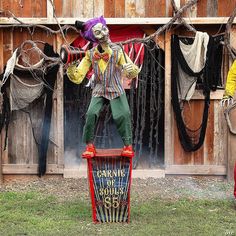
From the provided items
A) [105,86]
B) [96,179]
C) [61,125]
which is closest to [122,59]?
[105,86]

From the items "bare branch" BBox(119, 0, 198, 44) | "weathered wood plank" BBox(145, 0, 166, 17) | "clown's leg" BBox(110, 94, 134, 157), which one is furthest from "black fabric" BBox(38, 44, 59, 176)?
"clown's leg" BBox(110, 94, 134, 157)

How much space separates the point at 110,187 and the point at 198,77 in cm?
262

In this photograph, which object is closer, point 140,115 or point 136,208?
point 136,208

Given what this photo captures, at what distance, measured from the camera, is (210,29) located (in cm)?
857

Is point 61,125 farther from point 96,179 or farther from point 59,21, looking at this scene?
point 96,179

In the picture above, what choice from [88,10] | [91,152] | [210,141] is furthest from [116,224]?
[88,10]

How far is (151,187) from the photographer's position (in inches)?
326

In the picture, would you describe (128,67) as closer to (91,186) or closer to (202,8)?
(91,186)

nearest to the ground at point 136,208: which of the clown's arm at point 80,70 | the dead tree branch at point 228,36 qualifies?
the clown's arm at point 80,70

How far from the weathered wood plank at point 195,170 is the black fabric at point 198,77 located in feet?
0.88

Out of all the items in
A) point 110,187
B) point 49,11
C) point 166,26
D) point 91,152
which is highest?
point 49,11

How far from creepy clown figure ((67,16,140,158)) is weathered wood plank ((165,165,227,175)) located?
2.29m

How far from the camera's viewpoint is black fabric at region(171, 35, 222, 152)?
843cm

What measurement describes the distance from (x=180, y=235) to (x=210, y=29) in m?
3.53
